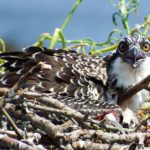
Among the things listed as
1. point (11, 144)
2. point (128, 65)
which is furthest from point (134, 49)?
point (11, 144)

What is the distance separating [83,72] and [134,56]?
48 cm

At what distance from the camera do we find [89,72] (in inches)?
229

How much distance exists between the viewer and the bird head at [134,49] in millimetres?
5883

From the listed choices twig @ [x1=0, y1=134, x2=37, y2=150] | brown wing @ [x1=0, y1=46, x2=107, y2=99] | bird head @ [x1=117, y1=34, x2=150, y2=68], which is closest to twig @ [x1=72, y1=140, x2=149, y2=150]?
twig @ [x1=0, y1=134, x2=37, y2=150]

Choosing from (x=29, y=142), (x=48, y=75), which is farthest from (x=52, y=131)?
(x=48, y=75)

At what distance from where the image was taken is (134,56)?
19.6 feet

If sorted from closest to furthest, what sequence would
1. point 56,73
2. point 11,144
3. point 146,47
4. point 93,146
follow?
point 11,144
point 93,146
point 56,73
point 146,47

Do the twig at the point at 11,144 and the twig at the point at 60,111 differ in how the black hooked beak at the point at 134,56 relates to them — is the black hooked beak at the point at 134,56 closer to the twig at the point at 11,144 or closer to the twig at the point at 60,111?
the twig at the point at 60,111

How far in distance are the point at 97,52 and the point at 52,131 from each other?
243 centimetres

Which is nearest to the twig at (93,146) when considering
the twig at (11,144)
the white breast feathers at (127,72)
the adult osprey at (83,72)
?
the twig at (11,144)

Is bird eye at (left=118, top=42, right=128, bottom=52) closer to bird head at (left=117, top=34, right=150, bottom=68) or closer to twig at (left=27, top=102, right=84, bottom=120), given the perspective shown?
bird head at (left=117, top=34, right=150, bottom=68)

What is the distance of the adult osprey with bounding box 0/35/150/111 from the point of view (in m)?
5.41

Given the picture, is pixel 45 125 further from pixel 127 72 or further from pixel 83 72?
pixel 127 72

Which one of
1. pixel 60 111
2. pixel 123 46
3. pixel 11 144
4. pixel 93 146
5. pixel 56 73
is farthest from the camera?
pixel 123 46
